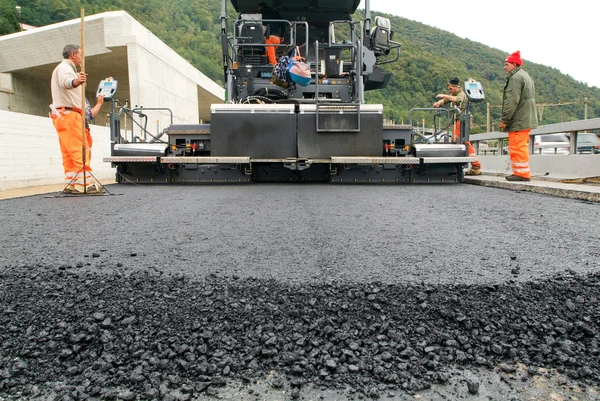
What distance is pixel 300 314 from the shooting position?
1.77m

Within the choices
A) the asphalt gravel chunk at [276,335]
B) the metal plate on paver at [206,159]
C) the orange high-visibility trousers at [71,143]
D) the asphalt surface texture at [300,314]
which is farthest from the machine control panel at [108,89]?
the asphalt gravel chunk at [276,335]

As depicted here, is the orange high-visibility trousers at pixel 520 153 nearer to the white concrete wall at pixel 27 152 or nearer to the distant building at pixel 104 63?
the white concrete wall at pixel 27 152

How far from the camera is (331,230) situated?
336 cm

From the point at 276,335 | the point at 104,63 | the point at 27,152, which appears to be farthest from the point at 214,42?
the point at 276,335

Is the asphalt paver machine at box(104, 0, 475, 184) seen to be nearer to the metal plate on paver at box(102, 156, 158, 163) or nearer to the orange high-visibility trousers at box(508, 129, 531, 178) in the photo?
the metal plate on paver at box(102, 156, 158, 163)

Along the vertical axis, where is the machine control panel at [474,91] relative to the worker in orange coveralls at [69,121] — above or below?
above

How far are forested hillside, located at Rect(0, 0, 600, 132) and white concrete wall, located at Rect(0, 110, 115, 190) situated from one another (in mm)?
29668

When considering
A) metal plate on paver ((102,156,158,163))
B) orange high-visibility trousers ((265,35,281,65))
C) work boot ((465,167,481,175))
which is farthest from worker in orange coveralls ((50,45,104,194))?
work boot ((465,167,481,175))

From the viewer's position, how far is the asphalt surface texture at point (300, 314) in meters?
1.37

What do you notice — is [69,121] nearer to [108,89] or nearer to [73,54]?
[73,54]

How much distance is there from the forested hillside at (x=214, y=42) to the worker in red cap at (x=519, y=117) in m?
28.1

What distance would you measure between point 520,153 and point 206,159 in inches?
198

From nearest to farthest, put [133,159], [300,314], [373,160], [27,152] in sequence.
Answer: [300,314] → [373,160] → [133,159] → [27,152]

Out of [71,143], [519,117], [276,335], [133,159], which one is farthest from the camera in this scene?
[519,117]
